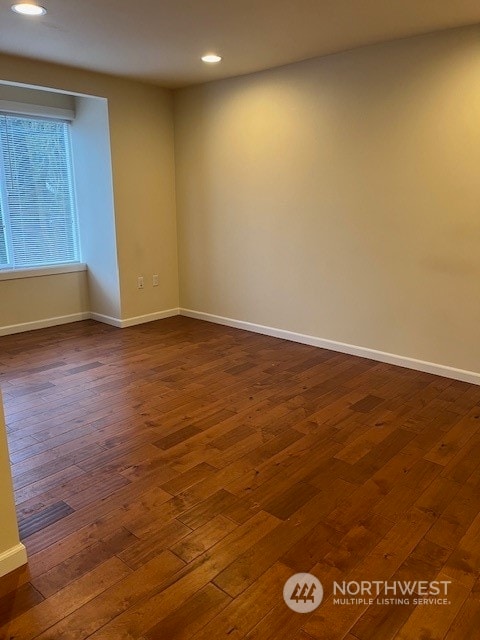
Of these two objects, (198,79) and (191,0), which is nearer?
(191,0)

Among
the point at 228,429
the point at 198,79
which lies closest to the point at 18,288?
the point at 198,79

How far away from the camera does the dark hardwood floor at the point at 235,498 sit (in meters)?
1.57

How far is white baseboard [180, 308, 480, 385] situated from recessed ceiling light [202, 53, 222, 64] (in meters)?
2.43

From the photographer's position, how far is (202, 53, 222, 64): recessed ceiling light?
379cm

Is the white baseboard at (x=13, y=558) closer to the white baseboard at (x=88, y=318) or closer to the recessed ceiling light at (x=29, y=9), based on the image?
the recessed ceiling light at (x=29, y=9)

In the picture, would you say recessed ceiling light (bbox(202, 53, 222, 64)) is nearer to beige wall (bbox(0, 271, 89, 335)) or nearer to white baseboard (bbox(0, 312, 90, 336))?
beige wall (bbox(0, 271, 89, 335))

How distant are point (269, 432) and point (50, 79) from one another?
139 inches

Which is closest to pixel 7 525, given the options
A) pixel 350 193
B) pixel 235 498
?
pixel 235 498

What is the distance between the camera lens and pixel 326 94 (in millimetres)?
3898

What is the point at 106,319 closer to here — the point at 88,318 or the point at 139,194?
the point at 88,318

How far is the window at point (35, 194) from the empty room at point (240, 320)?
0.07ft

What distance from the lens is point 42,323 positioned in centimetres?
510

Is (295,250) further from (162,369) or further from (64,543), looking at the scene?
(64,543)

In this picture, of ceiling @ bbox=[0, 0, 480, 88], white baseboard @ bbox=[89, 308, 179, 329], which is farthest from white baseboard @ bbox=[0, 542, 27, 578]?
white baseboard @ bbox=[89, 308, 179, 329]
